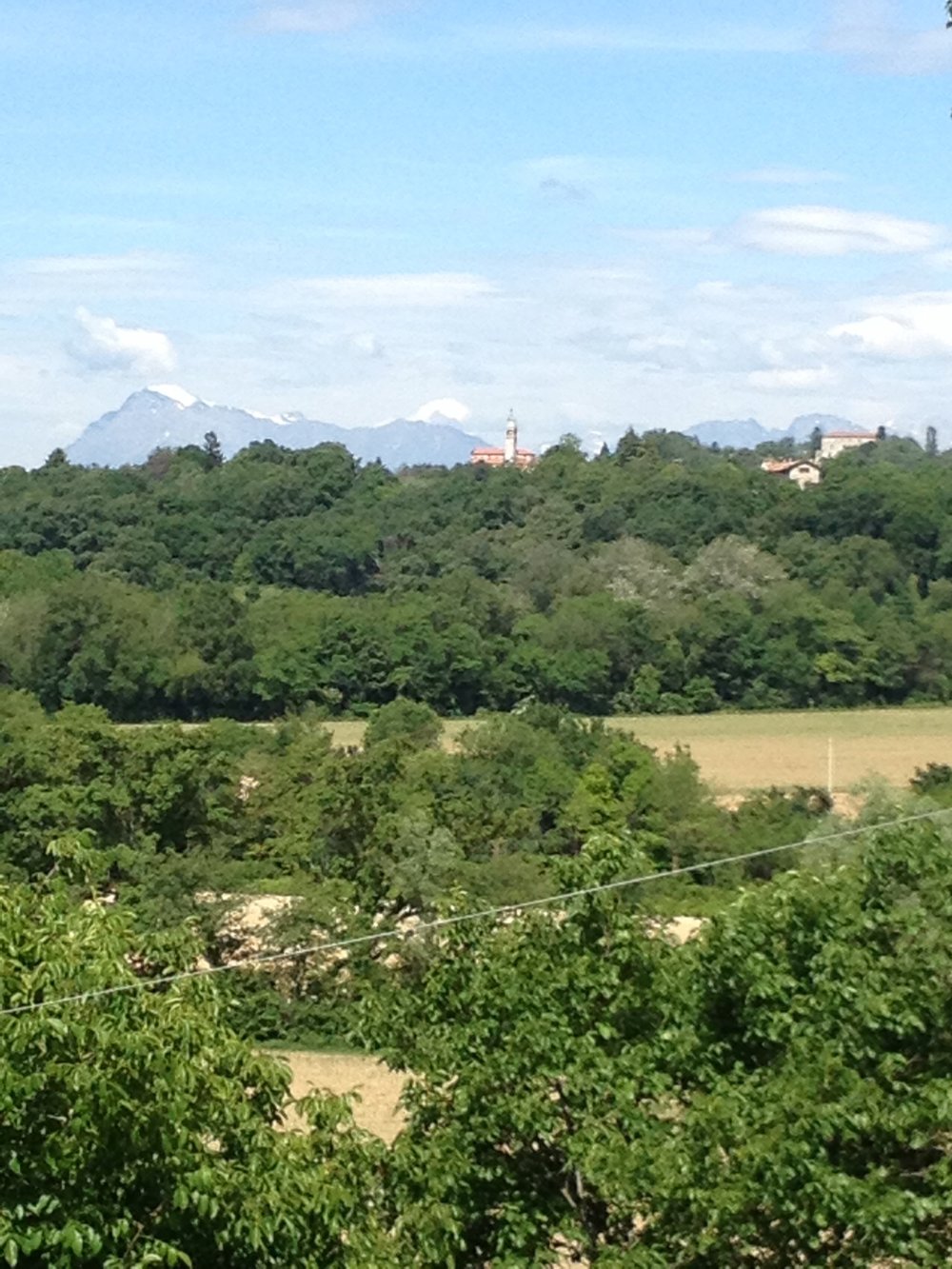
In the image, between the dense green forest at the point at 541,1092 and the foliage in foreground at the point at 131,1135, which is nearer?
the foliage in foreground at the point at 131,1135

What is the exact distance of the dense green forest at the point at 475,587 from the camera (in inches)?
2217

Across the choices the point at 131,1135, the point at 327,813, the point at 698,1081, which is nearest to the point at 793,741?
the point at 327,813

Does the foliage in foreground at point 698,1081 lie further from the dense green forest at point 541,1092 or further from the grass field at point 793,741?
the grass field at point 793,741

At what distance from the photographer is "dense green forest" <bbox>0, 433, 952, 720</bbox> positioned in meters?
56.3

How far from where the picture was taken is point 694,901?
28.8 meters

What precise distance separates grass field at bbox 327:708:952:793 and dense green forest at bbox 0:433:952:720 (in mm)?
2156

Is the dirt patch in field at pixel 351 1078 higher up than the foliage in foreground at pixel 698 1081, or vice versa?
the foliage in foreground at pixel 698 1081

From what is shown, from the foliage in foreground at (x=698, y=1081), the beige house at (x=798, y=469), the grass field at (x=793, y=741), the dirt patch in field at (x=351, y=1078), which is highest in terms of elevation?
A: the beige house at (x=798, y=469)

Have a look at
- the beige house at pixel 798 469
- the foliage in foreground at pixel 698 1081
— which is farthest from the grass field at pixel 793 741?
the beige house at pixel 798 469

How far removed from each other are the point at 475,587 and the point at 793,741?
14579mm

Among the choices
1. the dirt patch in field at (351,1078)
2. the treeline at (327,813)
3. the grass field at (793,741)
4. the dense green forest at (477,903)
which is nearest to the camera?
the dense green forest at (477,903)

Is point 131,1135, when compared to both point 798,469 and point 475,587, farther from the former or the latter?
point 798,469

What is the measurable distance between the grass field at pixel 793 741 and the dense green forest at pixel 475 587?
2.16m

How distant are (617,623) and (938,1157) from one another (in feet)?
165
